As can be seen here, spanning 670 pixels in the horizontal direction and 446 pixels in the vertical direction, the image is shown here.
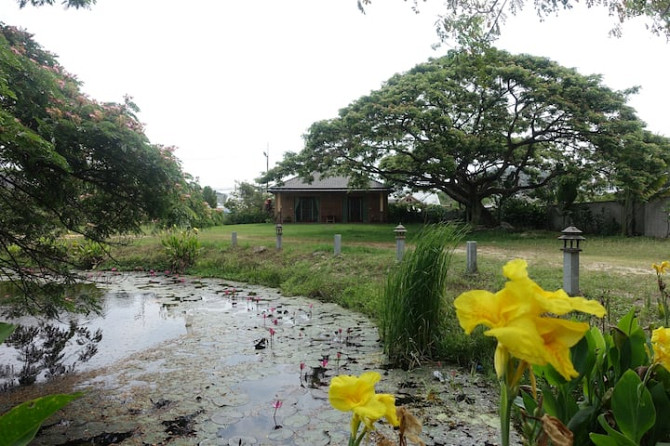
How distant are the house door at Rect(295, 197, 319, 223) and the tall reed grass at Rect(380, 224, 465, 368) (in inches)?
736

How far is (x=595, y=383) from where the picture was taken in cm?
114

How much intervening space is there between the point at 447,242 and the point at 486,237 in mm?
9223

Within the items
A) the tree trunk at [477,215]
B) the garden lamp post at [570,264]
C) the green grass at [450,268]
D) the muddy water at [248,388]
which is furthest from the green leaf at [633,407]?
the tree trunk at [477,215]

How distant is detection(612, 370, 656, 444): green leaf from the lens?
2.69 ft

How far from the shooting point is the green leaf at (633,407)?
2.69 ft

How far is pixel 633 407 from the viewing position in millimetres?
836

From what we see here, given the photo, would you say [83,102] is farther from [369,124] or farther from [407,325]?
[369,124]

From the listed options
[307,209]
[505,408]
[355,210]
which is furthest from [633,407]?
[307,209]

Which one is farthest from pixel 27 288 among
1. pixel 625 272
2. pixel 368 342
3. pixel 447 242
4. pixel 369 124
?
pixel 369 124

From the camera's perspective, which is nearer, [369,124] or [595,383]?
[595,383]

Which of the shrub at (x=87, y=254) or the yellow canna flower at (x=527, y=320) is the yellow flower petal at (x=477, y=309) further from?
the shrub at (x=87, y=254)

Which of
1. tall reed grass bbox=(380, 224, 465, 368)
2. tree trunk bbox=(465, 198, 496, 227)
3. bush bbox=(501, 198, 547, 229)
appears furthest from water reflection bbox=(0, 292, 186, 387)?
bush bbox=(501, 198, 547, 229)

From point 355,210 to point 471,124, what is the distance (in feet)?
32.8

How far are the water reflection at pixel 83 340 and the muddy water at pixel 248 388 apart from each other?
0.05 m
